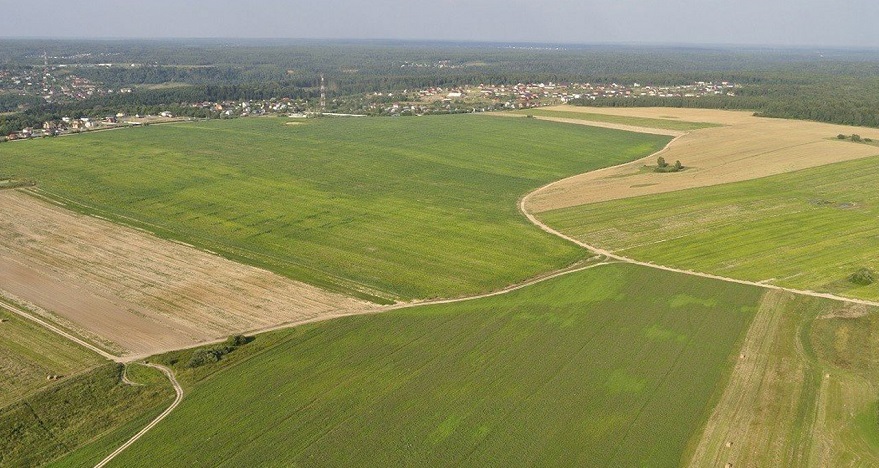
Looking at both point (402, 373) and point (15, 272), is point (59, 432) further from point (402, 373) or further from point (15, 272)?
point (15, 272)

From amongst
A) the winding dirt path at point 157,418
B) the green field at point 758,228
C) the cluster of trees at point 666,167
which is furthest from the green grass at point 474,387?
the cluster of trees at point 666,167

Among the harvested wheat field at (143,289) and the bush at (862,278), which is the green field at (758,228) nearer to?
the bush at (862,278)

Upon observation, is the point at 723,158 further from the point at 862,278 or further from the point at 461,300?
the point at 461,300

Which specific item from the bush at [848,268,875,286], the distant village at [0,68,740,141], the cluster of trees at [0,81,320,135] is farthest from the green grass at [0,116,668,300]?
the cluster of trees at [0,81,320,135]

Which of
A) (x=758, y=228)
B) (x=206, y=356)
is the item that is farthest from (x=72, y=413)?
(x=758, y=228)

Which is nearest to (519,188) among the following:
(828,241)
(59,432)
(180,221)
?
(828,241)

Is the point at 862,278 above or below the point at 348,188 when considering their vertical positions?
below
